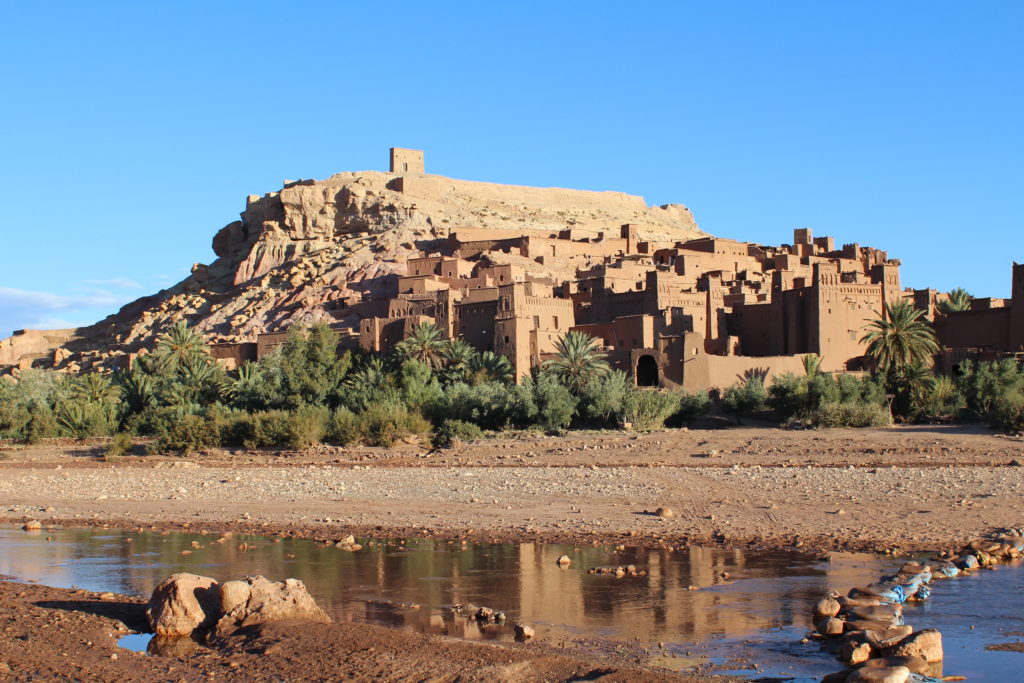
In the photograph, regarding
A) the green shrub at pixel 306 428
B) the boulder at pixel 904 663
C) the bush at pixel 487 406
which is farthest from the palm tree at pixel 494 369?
the boulder at pixel 904 663

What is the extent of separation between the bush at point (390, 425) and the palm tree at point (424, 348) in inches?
184

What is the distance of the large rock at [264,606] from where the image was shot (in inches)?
372

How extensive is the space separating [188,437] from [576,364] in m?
10.9

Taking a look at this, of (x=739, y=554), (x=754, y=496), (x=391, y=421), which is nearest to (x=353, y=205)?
(x=391, y=421)

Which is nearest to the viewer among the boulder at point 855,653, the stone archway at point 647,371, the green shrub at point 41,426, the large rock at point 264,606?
the boulder at point 855,653

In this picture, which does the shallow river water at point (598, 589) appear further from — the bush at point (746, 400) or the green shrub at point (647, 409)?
the bush at point (746, 400)

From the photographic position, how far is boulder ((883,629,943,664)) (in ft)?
26.9

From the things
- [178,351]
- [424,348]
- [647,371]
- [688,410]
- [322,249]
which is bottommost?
[688,410]

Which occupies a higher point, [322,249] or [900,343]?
[322,249]

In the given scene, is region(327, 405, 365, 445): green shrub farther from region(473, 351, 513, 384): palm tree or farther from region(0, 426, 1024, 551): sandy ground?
region(473, 351, 513, 384): palm tree

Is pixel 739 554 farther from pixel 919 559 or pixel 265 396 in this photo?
pixel 265 396

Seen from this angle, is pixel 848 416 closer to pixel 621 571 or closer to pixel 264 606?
pixel 621 571

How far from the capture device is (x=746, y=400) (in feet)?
98.1

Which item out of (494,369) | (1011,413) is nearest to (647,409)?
(494,369)
